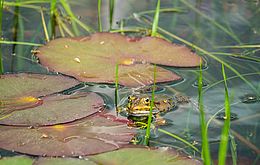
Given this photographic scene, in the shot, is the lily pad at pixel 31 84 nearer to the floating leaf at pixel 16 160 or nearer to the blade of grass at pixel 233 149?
the floating leaf at pixel 16 160

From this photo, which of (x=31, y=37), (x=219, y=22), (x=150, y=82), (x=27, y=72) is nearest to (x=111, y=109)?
(x=150, y=82)

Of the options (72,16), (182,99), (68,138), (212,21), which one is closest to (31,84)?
(68,138)

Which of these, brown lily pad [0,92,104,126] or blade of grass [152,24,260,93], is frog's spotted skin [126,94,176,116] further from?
blade of grass [152,24,260,93]

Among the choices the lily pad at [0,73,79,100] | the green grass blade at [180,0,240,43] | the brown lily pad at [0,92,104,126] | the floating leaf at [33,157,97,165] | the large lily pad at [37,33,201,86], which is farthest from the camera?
the green grass blade at [180,0,240,43]

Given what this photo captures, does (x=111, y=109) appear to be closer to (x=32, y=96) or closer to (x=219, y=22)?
(x=32, y=96)

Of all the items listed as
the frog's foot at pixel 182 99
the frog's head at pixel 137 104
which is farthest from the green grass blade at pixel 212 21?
the frog's head at pixel 137 104

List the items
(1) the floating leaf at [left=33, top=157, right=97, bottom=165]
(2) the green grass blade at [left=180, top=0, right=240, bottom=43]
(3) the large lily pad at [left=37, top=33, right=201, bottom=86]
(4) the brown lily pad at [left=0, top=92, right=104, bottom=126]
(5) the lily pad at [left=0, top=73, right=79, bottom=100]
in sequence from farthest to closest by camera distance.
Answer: (2) the green grass blade at [left=180, top=0, right=240, bottom=43] < (3) the large lily pad at [left=37, top=33, right=201, bottom=86] < (5) the lily pad at [left=0, top=73, right=79, bottom=100] < (4) the brown lily pad at [left=0, top=92, right=104, bottom=126] < (1) the floating leaf at [left=33, top=157, right=97, bottom=165]

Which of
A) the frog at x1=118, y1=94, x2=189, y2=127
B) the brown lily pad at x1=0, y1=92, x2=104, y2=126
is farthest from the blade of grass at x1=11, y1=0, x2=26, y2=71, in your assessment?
the frog at x1=118, y1=94, x2=189, y2=127
